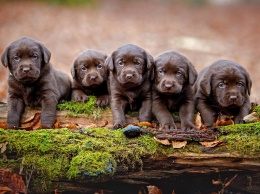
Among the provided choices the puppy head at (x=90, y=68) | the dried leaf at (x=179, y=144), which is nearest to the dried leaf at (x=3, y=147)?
the dried leaf at (x=179, y=144)

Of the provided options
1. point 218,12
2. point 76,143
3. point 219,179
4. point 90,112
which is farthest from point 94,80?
point 218,12

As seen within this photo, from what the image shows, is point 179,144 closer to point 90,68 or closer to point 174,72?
point 174,72

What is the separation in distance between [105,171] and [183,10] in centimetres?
3946

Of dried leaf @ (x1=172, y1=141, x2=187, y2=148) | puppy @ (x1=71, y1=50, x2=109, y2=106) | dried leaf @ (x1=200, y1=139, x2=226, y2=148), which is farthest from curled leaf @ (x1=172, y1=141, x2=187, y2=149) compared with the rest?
puppy @ (x1=71, y1=50, x2=109, y2=106)

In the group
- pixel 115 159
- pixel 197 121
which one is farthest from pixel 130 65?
pixel 115 159

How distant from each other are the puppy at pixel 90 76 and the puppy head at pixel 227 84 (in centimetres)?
174

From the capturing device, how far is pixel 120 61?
7484 mm

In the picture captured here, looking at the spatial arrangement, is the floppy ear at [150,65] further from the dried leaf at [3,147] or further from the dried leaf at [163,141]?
the dried leaf at [3,147]

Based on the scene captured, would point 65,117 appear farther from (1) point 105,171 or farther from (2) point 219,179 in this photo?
(2) point 219,179

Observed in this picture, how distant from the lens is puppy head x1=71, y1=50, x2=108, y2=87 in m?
7.93

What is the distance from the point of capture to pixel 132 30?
93.3 ft

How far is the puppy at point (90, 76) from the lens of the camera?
7875 millimetres

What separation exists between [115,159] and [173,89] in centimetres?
168

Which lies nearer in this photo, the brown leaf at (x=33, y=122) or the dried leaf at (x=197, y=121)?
the dried leaf at (x=197, y=121)
